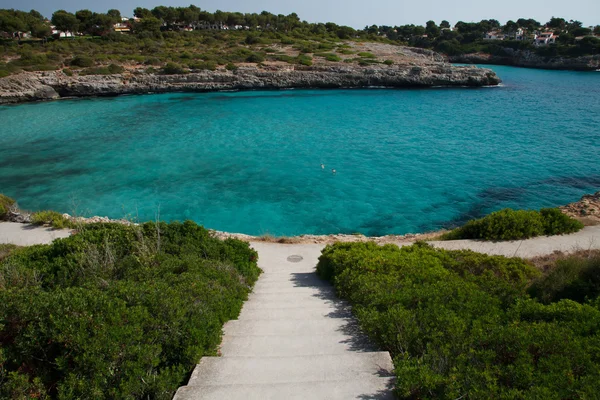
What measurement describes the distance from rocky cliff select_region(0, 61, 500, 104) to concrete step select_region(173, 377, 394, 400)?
55.5 m

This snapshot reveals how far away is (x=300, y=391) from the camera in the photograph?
4.27m

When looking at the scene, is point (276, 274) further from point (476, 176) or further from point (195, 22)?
point (195, 22)

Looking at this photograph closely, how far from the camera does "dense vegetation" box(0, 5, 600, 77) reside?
58.4 metres

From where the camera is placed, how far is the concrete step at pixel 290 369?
15.2ft

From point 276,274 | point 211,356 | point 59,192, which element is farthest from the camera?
point 59,192

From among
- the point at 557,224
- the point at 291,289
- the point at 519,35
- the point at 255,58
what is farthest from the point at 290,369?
the point at 519,35

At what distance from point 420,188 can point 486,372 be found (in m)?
18.0

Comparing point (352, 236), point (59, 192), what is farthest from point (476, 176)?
point (59, 192)

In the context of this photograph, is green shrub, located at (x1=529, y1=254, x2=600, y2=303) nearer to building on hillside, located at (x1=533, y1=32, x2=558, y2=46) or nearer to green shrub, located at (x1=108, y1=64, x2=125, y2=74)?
green shrub, located at (x1=108, y1=64, x2=125, y2=74)

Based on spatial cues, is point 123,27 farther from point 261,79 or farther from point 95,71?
point 261,79

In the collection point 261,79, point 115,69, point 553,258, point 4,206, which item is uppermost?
point 115,69

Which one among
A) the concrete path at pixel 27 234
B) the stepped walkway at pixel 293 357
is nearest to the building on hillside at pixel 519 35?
the concrete path at pixel 27 234

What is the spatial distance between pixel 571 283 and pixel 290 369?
6133mm

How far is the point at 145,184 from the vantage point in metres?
21.8
